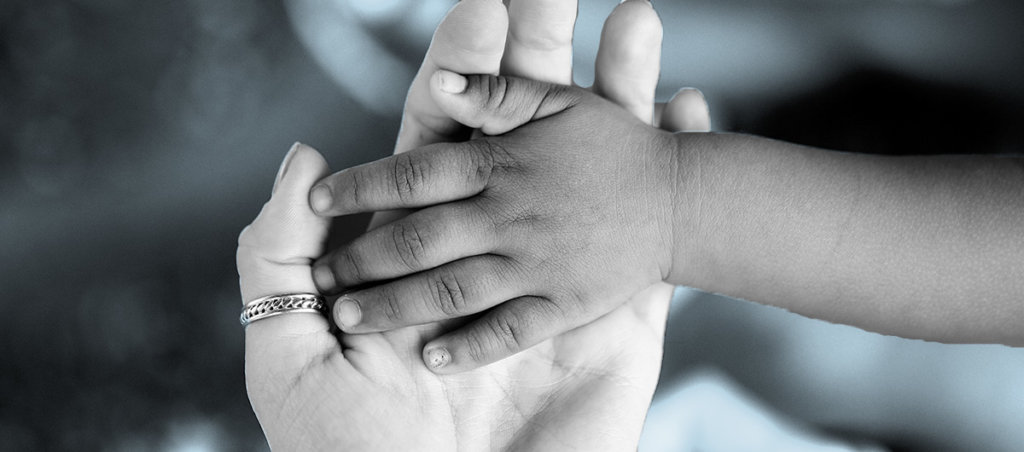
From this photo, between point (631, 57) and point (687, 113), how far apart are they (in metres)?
0.09

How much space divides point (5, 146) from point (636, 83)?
0.59 meters

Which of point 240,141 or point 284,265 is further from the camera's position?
point 240,141

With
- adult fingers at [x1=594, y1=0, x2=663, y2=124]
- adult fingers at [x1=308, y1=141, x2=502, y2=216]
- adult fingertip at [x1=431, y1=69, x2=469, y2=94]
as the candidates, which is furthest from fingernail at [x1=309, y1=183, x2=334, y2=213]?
adult fingers at [x1=594, y1=0, x2=663, y2=124]

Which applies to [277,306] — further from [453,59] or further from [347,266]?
[453,59]

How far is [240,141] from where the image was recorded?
713 mm

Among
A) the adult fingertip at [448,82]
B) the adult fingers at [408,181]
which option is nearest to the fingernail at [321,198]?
the adult fingers at [408,181]

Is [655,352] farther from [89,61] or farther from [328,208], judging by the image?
[89,61]

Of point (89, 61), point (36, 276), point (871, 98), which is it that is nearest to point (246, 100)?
point (89, 61)

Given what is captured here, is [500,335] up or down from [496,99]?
down

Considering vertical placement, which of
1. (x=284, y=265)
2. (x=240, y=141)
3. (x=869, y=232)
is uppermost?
(x=240, y=141)

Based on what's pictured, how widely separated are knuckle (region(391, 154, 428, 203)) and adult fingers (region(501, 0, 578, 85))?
0.07 m

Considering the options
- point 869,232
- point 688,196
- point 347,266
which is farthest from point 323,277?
point 869,232

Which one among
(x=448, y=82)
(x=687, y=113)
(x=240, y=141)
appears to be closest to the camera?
(x=448, y=82)

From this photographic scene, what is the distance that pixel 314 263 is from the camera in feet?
1.70
